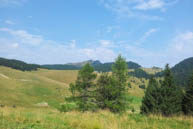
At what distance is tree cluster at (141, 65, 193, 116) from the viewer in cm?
1956

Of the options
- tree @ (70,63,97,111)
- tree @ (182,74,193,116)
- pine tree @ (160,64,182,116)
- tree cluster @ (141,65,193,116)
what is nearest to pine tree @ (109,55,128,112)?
tree @ (70,63,97,111)

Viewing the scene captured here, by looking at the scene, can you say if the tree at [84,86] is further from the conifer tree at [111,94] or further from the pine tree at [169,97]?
the pine tree at [169,97]

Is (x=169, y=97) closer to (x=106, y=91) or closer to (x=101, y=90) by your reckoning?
(x=106, y=91)

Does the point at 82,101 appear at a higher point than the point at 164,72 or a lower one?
lower

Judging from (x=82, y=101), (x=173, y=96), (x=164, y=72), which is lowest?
(x=82, y=101)

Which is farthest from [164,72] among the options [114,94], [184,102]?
[114,94]

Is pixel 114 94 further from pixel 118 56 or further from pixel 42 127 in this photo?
pixel 42 127

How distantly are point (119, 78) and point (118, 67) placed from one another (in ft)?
6.00

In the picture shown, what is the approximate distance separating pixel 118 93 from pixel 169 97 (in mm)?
7866

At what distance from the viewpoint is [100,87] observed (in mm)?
18047

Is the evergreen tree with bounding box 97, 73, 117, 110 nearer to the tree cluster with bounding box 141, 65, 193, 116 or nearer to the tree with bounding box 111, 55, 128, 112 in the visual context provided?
the tree with bounding box 111, 55, 128, 112

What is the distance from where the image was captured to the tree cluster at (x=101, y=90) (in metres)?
17.3

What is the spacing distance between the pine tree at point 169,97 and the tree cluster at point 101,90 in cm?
557

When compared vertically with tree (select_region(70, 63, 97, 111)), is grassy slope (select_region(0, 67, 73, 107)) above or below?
below
